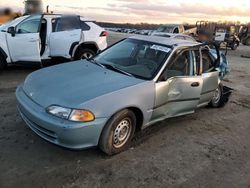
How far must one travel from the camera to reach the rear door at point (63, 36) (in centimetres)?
824

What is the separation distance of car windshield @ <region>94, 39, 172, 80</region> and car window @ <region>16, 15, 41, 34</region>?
3.58 metres

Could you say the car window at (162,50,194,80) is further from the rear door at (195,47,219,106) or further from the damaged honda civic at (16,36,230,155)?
the rear door at (195,47,219,106)

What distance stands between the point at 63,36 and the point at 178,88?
483 centimetres

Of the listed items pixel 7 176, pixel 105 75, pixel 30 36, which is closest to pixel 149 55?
pixel 105 75

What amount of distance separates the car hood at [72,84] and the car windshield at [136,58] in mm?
242

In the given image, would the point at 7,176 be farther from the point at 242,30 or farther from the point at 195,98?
the point at 242,30

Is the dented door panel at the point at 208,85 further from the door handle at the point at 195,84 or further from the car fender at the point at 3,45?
the car fender at the point at 3,45

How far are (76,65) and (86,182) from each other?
2142mm

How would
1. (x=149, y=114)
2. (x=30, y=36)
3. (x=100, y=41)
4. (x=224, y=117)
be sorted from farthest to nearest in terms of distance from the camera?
(x=100, y=41) < (x=30, y=36) < (x=224, y=117) < (x=149, y=114)

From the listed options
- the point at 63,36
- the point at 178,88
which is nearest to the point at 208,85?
the point at 178,88

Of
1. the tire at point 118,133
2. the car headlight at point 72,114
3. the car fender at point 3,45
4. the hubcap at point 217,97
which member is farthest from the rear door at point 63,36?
the car headlight at point 72,114

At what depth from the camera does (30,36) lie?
7.81m

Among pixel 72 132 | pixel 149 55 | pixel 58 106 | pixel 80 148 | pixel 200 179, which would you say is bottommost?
pixel 200 179

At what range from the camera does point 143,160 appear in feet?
12.7
